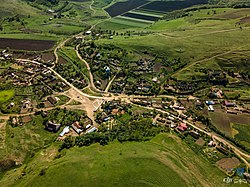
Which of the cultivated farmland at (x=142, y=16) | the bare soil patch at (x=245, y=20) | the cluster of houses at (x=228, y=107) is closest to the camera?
the cluster of houses at (x=228, y=107)

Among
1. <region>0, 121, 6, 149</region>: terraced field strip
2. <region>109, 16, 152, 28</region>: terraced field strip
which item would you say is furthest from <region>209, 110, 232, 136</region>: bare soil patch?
<region>109, 16, 152, 28</region>: terraced field strip

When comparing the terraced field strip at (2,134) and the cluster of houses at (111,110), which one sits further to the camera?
the cluster of houses at (111,110)

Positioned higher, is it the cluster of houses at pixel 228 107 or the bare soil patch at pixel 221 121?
the cluster of houses at pixel 228 107

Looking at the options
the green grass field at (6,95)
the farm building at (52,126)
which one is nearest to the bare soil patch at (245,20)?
the farm building at (52,126)

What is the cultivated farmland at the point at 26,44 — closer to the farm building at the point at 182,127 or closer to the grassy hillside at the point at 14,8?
the grassy hillside at the point at 14,8

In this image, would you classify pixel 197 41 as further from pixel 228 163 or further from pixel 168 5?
pixel 168 5

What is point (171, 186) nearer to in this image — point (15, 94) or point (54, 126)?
point (54, 126)
